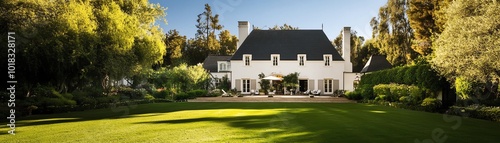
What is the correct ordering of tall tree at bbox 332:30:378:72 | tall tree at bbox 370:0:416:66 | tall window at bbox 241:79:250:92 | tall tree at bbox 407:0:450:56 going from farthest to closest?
tall tree at bbox 332:30:378:72 < tall tree at bbox 370:0:416:66 < tall window at bbox 241:79:250:92 < tall tree at bbox 407:0:450:56

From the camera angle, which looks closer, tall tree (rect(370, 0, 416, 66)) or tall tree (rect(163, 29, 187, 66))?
tall tree (rect(370, 0, 416, 66))

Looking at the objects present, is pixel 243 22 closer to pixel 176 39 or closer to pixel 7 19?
pixel 176 39

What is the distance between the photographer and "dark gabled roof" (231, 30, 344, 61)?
44.1 meters

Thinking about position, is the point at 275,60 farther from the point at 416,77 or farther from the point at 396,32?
the point at 416,77

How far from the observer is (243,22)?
4766 centimetres

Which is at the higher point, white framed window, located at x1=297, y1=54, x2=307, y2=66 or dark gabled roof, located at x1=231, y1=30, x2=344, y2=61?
dark gabled roof, located at x1=231, y1=30, x2=344, y2=61

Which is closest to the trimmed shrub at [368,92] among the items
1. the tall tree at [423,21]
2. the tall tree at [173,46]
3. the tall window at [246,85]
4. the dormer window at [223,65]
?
the tall tree at [423,21]

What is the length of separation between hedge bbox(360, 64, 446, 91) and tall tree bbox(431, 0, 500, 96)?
9.11 ft

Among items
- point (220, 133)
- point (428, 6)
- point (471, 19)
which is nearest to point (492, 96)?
point (471, 19)

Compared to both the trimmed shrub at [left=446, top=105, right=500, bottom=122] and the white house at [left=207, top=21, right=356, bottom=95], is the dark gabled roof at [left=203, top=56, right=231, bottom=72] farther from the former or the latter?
the trimmed shrub at [left=446, top=105, right=500, bottom=122]

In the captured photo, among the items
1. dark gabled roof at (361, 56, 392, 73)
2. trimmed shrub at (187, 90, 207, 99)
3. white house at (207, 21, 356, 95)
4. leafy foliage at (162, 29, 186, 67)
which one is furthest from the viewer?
leafy foliage at (162, 29, 186, 67)

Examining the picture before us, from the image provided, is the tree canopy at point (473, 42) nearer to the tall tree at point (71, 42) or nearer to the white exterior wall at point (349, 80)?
the tall tree at point (71, 42)

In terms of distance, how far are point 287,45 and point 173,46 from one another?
26.7m

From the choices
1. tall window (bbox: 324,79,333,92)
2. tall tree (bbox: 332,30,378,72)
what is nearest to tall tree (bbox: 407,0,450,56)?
tall window (bbox: 324,79,333,92)
